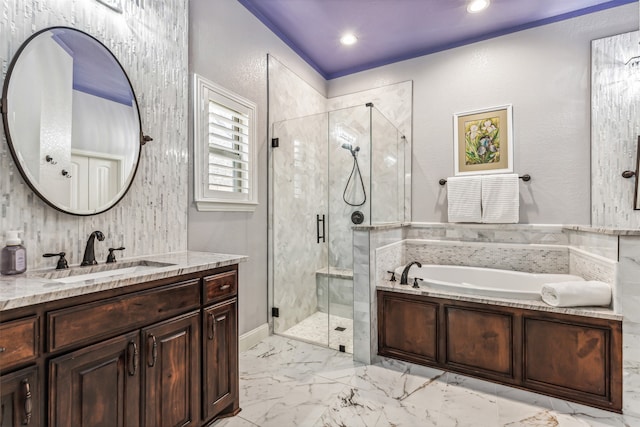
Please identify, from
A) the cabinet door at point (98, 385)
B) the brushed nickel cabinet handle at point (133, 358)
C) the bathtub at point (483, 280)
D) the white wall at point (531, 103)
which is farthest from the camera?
the white wall at point (531, 103)

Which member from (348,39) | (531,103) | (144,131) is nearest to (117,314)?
(144,131)

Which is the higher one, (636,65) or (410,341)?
(636,65)

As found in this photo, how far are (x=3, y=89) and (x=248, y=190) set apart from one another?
5.09ft

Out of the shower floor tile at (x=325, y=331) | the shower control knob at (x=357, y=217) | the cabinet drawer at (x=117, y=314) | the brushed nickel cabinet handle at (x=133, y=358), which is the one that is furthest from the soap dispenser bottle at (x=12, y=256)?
the shower control knob at (x=357, y=217)

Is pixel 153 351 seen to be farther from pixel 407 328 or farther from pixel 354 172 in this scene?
pixel 354 172

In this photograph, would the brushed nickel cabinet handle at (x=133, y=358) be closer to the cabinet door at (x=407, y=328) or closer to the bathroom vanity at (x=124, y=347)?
the bathroom vanity at (x=124, y=347)

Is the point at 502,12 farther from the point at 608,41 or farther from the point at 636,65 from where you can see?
the point at 636,65

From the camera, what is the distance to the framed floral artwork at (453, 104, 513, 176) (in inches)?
118

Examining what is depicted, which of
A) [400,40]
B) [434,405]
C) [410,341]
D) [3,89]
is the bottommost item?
[434,405]

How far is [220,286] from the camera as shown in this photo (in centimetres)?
165

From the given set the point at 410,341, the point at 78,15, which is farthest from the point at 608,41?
the point at 78,15

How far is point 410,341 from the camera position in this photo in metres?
2.35

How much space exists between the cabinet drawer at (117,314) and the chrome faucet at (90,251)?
482 mm

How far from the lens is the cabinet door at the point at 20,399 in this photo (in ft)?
2.96
